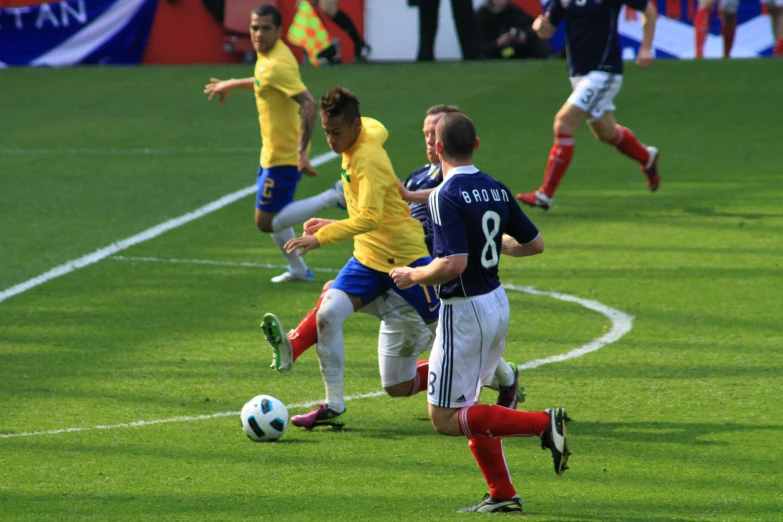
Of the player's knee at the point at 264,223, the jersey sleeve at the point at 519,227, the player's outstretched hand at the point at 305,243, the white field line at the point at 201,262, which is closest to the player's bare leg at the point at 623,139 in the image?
the white field line at the point at 201,262

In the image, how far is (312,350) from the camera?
Answer: 8.30 meters

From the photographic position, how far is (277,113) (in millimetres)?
9828

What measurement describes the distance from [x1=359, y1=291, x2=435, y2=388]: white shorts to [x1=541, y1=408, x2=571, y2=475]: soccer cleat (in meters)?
1.51

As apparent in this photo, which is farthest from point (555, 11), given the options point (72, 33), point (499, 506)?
point (72, 33)

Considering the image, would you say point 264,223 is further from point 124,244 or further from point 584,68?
point 584,68

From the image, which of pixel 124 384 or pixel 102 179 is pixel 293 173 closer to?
pixel 124 384

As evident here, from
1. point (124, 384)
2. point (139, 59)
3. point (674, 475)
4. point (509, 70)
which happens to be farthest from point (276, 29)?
point (139, 59)

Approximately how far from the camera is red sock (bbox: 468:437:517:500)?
519 centimetres

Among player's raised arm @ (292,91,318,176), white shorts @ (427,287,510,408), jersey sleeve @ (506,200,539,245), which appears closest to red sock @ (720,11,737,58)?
player's raised arm @ (292,91,318,176)

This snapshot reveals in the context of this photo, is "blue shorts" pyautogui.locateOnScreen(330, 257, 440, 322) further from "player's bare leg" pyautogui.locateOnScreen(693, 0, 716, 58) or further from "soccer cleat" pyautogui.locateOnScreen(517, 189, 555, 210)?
"player's bare leg" pyautogui.locateOnScreen(693, 0, 716, 58)

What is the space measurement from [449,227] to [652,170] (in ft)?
26.6

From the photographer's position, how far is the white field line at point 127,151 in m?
16.2

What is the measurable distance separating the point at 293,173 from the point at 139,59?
52.4 ft

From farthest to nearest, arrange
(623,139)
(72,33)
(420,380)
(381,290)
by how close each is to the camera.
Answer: (72,33), (623,139), (420,380), (381,290)
